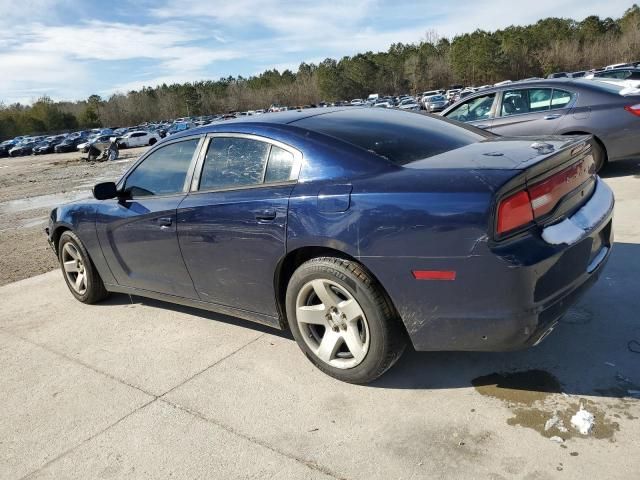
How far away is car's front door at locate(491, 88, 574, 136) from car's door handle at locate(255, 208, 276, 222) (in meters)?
5.48

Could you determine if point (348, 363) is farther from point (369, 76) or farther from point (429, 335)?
point (369, 76)

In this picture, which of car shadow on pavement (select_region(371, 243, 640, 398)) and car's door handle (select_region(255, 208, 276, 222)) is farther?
car's door handle (select_region(255, 208, 276, 222))

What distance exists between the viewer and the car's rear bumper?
241 centimetres

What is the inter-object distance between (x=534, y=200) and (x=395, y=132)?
113 cm

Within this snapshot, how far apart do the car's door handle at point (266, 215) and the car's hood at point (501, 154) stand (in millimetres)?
825

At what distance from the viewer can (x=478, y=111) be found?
8.15 metres

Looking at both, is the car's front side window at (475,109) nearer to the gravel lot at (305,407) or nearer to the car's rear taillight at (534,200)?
the gravel lot at (305,407)

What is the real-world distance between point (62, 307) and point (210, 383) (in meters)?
2.49

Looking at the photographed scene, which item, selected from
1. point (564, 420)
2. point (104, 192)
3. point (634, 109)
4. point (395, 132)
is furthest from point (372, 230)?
point (634, 109)

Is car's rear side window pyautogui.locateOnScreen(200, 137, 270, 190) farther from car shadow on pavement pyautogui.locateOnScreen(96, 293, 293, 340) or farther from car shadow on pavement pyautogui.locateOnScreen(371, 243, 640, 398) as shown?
car shadow on pavement pyautogui.locateOnScreen(371, 243, 640, 398)

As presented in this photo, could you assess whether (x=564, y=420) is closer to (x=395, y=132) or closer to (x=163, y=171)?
(x=395, y=132)

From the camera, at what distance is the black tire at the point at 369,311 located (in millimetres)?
2775

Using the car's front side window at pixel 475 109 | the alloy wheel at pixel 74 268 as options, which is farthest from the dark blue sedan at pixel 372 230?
the car's front side window at pixel 475 109

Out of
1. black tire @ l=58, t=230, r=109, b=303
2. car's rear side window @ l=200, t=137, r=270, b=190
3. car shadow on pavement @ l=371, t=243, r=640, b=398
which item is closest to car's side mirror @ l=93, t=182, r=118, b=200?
black tire @ l=58, t=230, r=109, b=303
